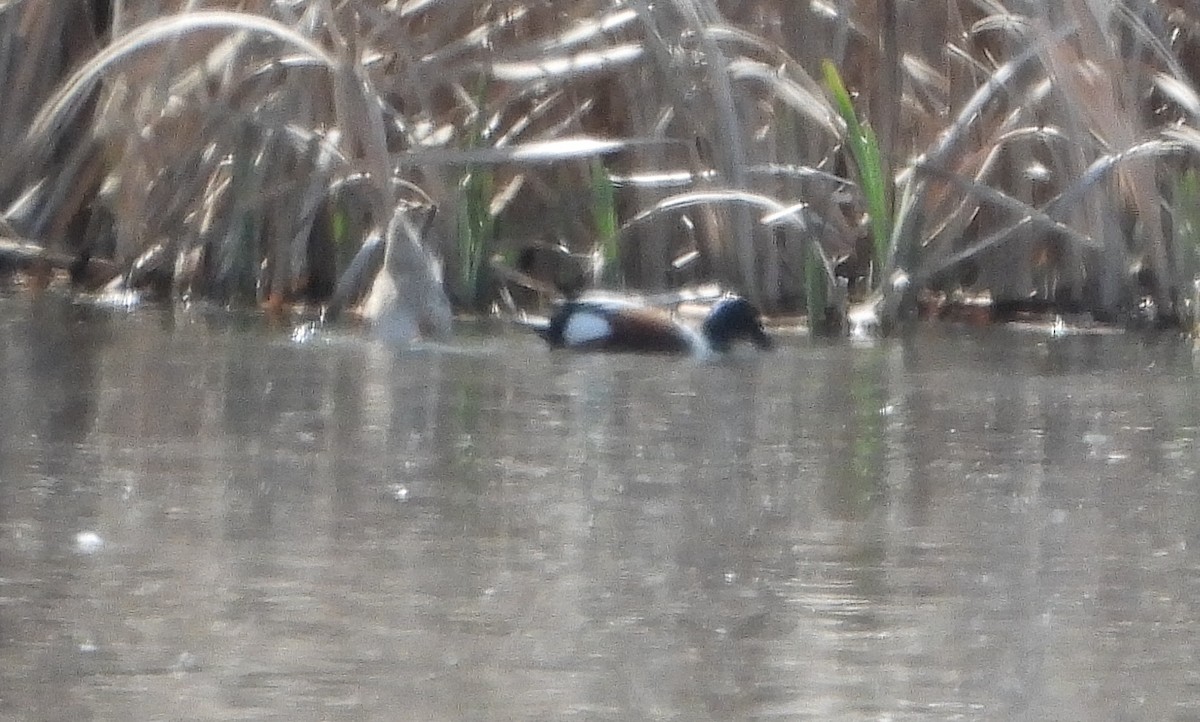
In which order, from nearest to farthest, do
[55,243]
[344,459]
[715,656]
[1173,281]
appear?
1. [715,656]
2. [344,459]
3. [1173,281]
4. [55,243]

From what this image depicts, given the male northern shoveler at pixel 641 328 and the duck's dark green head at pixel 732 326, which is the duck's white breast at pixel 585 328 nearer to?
the male northern shoveler at pixel 641 328

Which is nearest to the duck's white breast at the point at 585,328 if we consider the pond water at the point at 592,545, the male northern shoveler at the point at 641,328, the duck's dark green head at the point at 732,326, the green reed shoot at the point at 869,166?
the male northern shoveler at the point at 641,328

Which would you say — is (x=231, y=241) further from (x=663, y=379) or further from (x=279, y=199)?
(x=663, y=379)

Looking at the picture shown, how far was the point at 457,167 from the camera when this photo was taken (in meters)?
4.32

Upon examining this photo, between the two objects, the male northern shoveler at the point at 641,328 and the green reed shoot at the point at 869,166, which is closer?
the male northern shoveler at the point at 641,328

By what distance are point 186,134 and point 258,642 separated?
307cm

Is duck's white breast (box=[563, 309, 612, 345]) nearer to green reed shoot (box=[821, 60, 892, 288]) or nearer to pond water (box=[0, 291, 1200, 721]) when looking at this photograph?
pond water (box=[0, 291, 1200, 721])

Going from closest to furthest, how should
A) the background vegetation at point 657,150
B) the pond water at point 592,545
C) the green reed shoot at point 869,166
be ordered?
1. the pond water at point 592,545
2. the green reed shoot at point 869,166
3. the background vegetation at point 657,150

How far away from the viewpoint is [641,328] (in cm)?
383

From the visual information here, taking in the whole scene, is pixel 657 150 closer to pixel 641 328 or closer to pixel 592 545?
pixel 641 328

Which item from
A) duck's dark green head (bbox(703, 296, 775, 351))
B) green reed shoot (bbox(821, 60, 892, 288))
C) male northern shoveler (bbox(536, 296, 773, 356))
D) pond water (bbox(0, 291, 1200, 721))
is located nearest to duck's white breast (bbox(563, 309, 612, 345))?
male northern shoveler (bbox(536, 296, 773, 356))

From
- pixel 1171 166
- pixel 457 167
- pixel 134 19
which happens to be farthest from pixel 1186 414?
pixel 134 19

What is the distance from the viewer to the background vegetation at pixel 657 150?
4035 mm

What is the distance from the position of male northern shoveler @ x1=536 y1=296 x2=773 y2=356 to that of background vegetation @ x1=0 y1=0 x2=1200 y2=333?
24 cm
